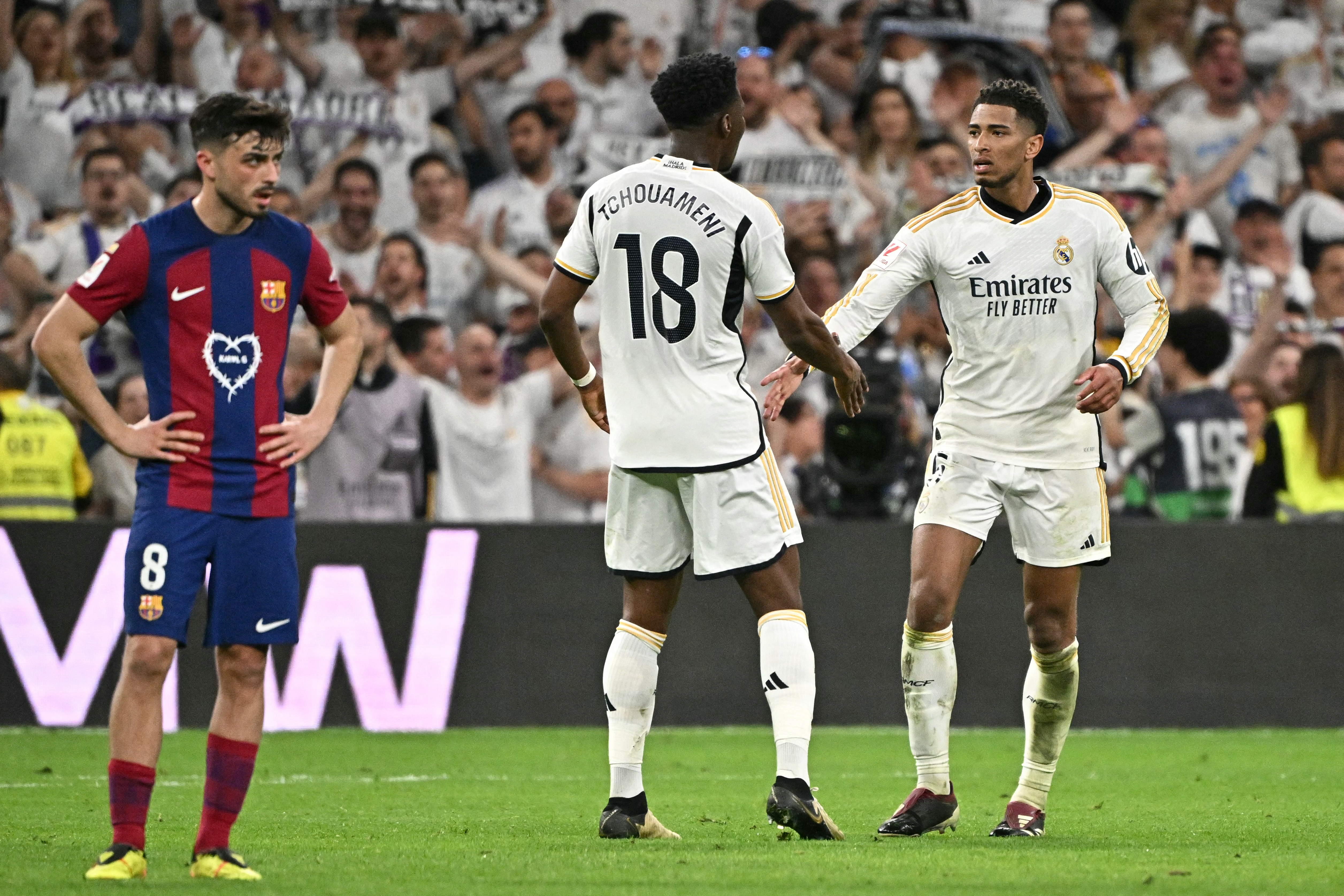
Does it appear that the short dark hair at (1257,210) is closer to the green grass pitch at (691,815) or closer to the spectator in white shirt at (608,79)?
the spectator in white shirt at (608,79)

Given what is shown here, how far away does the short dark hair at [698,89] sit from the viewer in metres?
5.58

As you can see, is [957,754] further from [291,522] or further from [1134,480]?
[291,522]

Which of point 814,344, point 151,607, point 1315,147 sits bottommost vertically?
point 151,607

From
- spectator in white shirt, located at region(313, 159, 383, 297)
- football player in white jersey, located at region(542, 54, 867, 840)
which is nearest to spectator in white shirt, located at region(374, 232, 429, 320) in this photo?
spectator in white shirt, located at region(313, 159, 383, 297)

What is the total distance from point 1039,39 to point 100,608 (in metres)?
8.74

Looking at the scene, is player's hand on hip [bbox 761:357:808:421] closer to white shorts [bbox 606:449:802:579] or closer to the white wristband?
white shorts [bbox 606:449:802:579]

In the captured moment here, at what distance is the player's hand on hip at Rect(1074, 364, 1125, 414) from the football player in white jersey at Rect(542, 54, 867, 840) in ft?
2.42

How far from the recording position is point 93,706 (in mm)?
10359

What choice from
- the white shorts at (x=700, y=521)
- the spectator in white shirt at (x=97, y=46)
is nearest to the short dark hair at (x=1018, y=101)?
the white shorts at (x=700, y=521)

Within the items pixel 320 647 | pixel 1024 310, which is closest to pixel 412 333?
pixel 320 647

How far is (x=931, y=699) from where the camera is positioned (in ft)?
20.0

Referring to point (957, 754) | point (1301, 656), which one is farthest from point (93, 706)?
point (1301, 656)

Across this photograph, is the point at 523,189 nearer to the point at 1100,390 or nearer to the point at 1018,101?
the point at 1018,101

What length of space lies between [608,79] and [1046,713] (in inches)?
358
